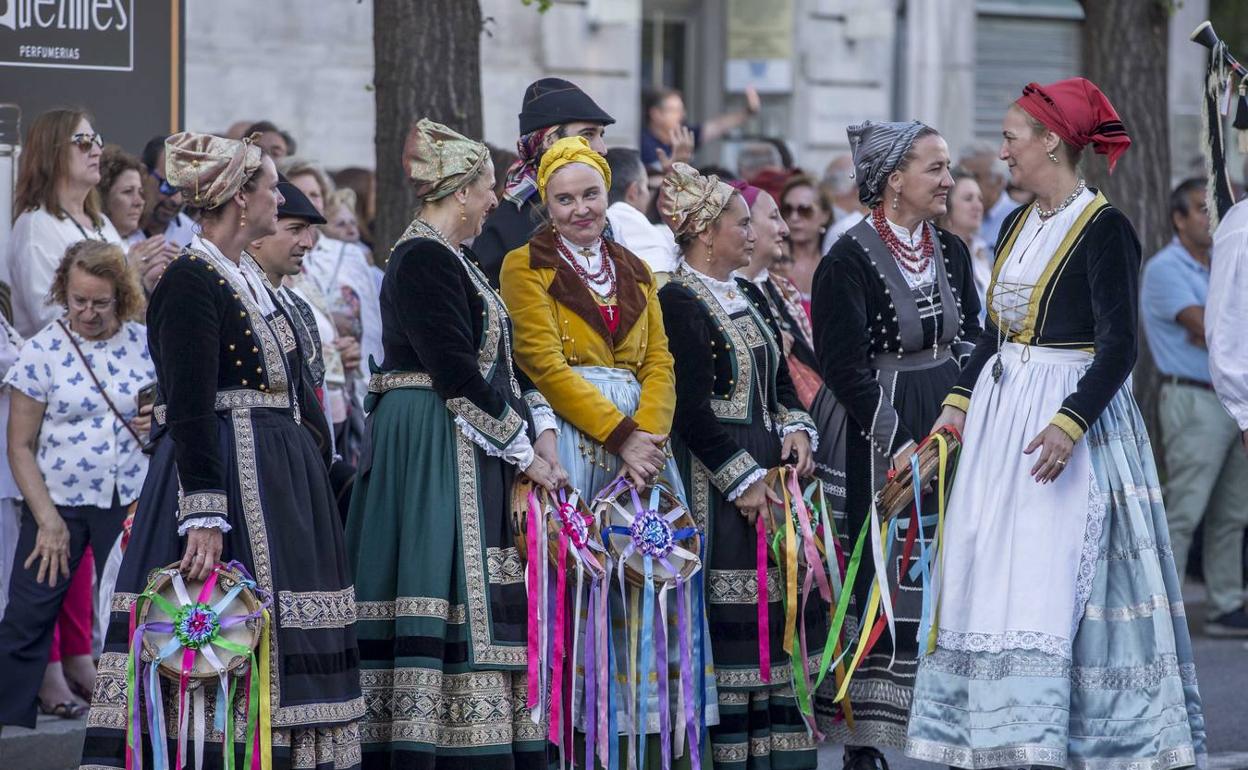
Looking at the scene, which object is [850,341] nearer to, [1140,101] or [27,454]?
[27,454]

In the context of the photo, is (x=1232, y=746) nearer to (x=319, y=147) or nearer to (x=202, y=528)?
(x=202, y=528)

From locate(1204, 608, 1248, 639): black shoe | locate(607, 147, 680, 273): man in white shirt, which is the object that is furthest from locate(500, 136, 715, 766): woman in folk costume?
locate(1204, 608, 1248, 639): black shoe

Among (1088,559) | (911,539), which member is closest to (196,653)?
(911,539)

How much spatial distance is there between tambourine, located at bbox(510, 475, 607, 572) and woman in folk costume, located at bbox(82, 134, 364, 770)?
1.83ft

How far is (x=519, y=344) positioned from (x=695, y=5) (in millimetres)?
12224

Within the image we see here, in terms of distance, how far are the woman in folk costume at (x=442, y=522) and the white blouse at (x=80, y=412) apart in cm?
163

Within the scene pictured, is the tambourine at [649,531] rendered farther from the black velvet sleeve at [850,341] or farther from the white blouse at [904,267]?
the white blouse at [904,267]

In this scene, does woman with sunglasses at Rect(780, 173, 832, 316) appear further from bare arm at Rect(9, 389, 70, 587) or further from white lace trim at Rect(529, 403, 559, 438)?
bare arm at Rect(9, 389, 70, 587)

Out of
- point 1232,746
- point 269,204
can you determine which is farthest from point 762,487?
point 1232,746

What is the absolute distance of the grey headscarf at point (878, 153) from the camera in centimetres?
661

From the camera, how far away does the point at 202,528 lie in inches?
205

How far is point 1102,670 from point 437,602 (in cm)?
198

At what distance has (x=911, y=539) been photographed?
641cm

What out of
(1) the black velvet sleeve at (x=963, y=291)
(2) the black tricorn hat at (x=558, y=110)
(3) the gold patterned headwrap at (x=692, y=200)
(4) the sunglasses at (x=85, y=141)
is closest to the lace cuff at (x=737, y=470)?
(3) the gold patterned headwrap at (x=692, y=200)
